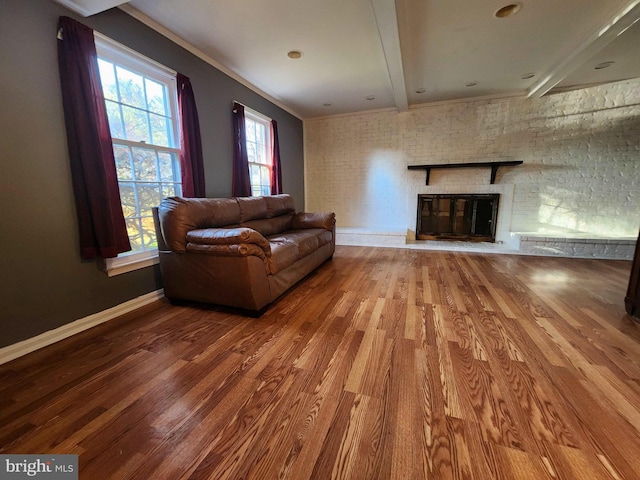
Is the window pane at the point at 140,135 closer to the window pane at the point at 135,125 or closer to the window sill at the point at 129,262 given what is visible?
the window pane at the point at 135,125

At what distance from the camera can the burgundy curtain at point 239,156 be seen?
335cm

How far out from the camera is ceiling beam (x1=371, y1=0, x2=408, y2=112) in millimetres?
2021

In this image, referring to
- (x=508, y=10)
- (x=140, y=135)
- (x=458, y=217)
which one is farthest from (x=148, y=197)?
(x=458, y=217)

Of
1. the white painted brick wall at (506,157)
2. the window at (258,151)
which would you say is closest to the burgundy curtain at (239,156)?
the window at (258,151)

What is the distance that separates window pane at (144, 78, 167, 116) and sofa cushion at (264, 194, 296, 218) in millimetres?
1423

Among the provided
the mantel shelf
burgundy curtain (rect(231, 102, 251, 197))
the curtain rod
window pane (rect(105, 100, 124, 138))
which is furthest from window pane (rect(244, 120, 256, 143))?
the mantel shelf

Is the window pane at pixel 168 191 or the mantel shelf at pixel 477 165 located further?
the mantel shelf at pixel 477 165

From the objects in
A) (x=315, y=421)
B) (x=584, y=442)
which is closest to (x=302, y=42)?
(x=315, y=421)

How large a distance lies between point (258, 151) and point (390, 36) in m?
2.48

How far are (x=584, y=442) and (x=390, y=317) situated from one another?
1.16 m

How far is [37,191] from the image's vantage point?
1.67 m

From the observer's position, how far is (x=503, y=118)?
174 inches

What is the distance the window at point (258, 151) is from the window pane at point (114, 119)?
1.79m

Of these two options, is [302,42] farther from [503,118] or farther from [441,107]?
[503,118]
